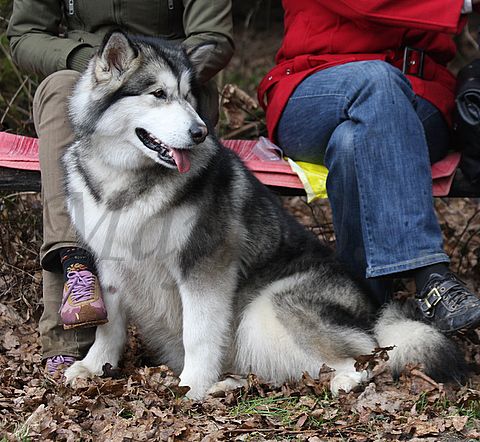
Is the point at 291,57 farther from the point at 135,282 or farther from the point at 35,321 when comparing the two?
the point at 35,321

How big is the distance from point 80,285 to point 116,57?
978mm

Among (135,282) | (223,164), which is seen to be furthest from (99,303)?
(223,164)

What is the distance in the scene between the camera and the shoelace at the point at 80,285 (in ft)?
11.3

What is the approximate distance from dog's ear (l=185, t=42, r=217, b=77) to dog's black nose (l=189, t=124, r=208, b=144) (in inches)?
17.7

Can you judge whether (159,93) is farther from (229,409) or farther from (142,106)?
(229,409)

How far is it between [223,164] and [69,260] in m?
0.79

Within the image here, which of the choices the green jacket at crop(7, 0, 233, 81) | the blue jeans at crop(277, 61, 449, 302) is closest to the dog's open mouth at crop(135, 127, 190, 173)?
the blue jeans at crop(277, 61, 449, 302)

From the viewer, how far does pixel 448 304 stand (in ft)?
10.5

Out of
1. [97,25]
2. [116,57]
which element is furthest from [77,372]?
[97,25]

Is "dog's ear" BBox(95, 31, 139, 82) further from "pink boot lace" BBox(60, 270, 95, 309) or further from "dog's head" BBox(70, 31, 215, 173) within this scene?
"pink boot lace" BBox(60, 270, 95, 309)

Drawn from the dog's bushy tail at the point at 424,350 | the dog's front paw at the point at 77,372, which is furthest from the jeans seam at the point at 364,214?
the dog's front paw at the point at 77,372

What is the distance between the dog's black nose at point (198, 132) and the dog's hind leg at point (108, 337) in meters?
0.79

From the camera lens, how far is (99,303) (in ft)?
11.2

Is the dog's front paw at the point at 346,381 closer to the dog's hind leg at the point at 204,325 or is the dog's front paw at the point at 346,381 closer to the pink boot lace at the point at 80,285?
the dog's hind leg at the point at 204,325
